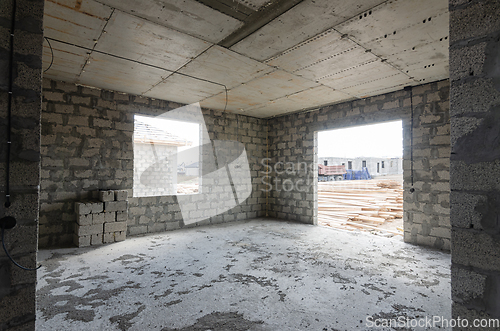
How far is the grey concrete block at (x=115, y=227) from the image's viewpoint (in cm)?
466

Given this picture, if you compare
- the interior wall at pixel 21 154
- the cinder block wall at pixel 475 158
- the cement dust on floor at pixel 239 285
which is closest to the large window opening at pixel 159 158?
the cement dust on floor at pixel 239 285

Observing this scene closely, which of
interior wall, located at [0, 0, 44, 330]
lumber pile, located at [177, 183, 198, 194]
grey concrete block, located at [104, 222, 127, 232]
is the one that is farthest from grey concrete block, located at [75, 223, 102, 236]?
lumber pile, located at [177, 183, 198, 194]

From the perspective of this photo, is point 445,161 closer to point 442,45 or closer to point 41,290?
point 442,45

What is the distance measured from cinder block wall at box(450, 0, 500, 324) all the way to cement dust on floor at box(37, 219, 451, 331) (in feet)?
3.92

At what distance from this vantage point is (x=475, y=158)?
54.6 inches

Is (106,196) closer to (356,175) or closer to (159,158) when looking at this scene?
(159,158)

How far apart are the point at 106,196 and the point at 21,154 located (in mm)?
3242

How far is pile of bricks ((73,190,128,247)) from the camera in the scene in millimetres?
4414

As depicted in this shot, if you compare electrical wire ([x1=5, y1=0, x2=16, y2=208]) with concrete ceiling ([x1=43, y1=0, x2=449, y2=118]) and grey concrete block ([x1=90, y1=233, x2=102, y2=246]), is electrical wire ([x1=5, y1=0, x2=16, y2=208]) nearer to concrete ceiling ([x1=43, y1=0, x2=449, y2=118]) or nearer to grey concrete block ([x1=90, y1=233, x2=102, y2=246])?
concrete ceiling ([x1=43, y1=0, x2=449, y2=118])

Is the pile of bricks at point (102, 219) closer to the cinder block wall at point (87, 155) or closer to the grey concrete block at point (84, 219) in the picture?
the grey concrete block at point (84, 219)

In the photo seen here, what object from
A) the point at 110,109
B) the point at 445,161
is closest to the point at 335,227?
the point at 445,161

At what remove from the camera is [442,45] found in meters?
3.15

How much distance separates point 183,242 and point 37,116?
363cm

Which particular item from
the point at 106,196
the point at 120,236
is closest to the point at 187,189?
the point at 120,236
